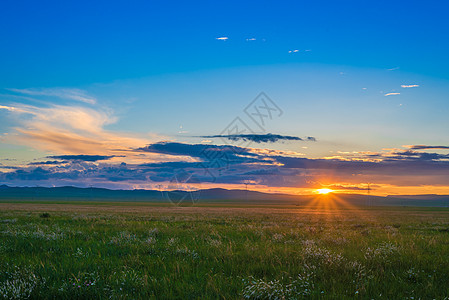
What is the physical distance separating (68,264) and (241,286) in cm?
402

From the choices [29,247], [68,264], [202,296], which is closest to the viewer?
[202,296]

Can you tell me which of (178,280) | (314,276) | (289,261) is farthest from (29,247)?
(314,276)

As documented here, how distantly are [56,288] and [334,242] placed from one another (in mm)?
8800

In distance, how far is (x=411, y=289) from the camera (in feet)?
17.7

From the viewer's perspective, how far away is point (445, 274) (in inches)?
253

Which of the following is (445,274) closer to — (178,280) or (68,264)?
(178,280)

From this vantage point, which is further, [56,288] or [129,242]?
[129,242]

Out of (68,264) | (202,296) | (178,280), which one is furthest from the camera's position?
(68,264)

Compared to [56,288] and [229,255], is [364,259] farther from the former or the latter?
[56,288]

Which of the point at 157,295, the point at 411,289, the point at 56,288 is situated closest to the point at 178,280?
the point at 157,295

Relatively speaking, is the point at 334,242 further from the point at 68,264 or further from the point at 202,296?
the point at 68,264

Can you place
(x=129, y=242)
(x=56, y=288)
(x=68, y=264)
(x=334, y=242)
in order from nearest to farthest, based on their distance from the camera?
(x=56, y=288), (x=68, y=264), (x=129, y=242), (x=334, y=242)

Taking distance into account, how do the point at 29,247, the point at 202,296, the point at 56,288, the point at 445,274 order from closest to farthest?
the point at 202,296 < the point at 56,288 < the point at 445,274 < the point at 29,247

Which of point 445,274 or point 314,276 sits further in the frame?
point 445,274
